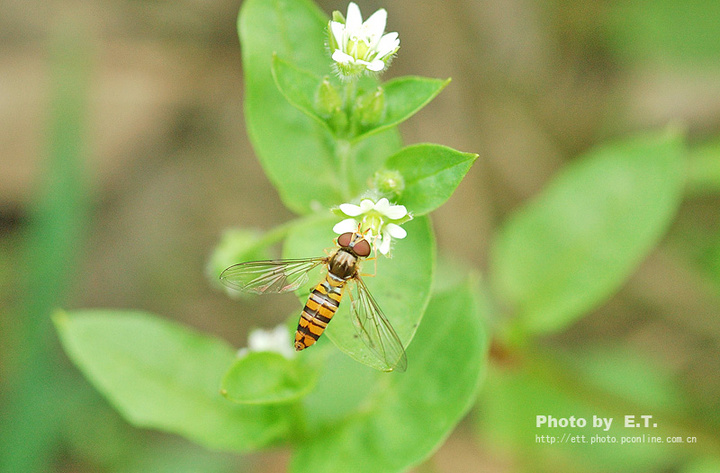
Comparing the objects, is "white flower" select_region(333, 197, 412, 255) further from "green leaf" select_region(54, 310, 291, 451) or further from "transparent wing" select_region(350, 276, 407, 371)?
"green leaf" select_region(54, 310, 291, 451)

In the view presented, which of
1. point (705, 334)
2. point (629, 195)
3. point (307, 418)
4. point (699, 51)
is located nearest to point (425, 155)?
point (307, 418)

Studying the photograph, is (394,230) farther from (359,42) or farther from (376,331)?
(359,42)

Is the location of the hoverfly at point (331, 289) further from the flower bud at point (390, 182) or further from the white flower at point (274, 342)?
the white flower at point (274, 342)

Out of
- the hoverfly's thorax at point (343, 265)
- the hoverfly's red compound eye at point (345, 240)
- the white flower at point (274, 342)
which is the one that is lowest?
the white flower at point (274, 342)

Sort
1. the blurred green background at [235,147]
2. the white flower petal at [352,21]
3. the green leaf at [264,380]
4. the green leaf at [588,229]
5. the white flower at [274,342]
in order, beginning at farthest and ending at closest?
the blurred green background at [235,147] < the green leaf at [588,229] < the white flower at [274,342] < the green leaf at [264,380] < the white flower petal at [352,21]

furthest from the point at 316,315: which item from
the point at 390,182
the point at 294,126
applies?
the point at 294,126

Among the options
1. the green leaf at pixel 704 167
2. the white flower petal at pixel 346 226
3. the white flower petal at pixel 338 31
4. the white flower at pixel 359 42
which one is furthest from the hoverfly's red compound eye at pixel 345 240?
the green leaf at pixel 704 167

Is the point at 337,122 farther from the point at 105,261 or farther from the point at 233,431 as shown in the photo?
the point at 105,261
